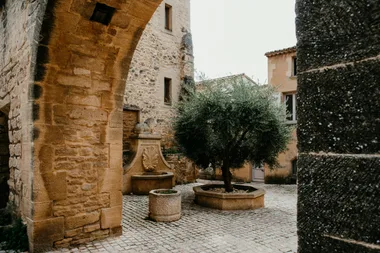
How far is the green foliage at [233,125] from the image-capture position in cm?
694

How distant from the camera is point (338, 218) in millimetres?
856

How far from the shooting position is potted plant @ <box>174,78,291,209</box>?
6945mm

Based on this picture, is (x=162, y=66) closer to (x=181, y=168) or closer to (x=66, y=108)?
(x=181, y=168)

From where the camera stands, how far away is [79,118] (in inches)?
166

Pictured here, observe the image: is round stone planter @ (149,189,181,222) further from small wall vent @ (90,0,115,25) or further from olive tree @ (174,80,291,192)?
Answer: small wall vent @ (90,0,115,25)

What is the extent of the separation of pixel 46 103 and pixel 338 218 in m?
3.92

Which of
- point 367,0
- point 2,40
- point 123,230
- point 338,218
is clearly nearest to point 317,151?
point 338,218

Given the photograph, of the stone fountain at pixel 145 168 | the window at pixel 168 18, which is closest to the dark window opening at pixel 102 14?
the stone fountain at pixel 145 168

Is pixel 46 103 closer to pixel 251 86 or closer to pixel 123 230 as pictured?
pixel 123 230

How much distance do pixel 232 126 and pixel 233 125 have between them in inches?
2.7

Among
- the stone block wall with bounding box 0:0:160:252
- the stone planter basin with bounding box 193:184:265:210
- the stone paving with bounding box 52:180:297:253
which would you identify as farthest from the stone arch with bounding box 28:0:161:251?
the stone planter basin with bounding box 193:184:265:210

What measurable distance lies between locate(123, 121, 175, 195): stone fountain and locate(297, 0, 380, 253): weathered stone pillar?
802 cm

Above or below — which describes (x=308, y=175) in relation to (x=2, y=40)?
below

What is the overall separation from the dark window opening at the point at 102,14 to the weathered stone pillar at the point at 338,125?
330cm
